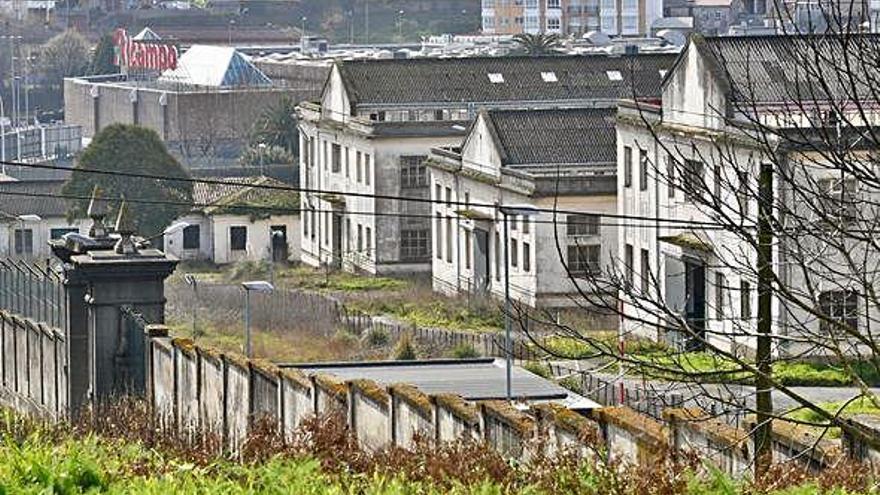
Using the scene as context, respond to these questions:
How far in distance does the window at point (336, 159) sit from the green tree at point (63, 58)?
87333 millimetres

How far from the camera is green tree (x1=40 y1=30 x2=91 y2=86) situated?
16012cm

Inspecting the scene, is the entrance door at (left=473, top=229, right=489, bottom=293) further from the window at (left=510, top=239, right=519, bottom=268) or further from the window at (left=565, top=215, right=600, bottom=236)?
the window at (left=565, top=215, right=600, bottom=236)

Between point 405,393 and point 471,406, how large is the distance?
134 centimetres

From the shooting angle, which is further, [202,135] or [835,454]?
[202,135]

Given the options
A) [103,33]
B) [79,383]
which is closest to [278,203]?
[79,383]

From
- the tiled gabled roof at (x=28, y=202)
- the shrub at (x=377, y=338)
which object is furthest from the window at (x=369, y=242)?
the shrub at (x=377, y=338)

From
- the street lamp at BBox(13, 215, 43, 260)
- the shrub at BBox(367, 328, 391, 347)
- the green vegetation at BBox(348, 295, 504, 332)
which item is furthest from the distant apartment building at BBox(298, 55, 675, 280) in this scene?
the shrub at BBox(367, 328, 391, 347)

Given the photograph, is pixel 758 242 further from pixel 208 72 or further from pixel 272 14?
pixel 272 14

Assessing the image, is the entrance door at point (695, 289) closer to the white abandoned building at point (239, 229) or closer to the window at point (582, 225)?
the window at point (582, 225)

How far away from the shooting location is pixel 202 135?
374 feet

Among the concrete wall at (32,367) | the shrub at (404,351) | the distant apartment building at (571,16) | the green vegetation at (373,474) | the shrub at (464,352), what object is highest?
the distant apartment building at (571,16)

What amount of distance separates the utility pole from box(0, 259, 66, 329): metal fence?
14.9 metres

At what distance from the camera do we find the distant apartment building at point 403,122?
64938mm

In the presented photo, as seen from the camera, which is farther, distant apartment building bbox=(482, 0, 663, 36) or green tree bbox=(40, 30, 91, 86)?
distant apartment building bbox=(482, 0, 663, 36)
